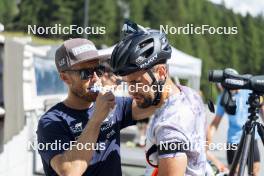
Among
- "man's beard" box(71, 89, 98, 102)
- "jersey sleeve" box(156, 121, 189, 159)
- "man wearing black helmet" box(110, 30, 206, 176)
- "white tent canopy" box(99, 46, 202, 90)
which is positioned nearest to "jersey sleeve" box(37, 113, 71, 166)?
"man's beard" box(71, 89, 98, 102)

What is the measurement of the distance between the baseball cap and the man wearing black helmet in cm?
32

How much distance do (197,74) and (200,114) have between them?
7757mm

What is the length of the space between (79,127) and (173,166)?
2.07 feet

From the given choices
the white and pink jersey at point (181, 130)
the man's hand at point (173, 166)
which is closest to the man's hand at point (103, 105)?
the white and pink jersey at point (181, 130)

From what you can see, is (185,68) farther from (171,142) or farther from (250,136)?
(171,142)

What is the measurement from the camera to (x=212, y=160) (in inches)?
174

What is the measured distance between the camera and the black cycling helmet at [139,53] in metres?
1.73

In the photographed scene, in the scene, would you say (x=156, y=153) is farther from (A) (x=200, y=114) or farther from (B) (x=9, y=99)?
(B) (x=9, y=99)

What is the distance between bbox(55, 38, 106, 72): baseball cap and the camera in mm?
2096

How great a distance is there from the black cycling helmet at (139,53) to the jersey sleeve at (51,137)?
417 millimetres

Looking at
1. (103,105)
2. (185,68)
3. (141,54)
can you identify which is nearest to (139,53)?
(141,54)

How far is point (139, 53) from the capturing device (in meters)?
1.73

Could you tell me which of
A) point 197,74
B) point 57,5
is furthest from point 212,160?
point 57,5

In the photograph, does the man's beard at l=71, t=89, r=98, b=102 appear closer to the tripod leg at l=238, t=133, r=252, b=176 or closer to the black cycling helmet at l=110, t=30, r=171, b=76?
the black cycling helmet at l=110, t=30, r=171, b=76
